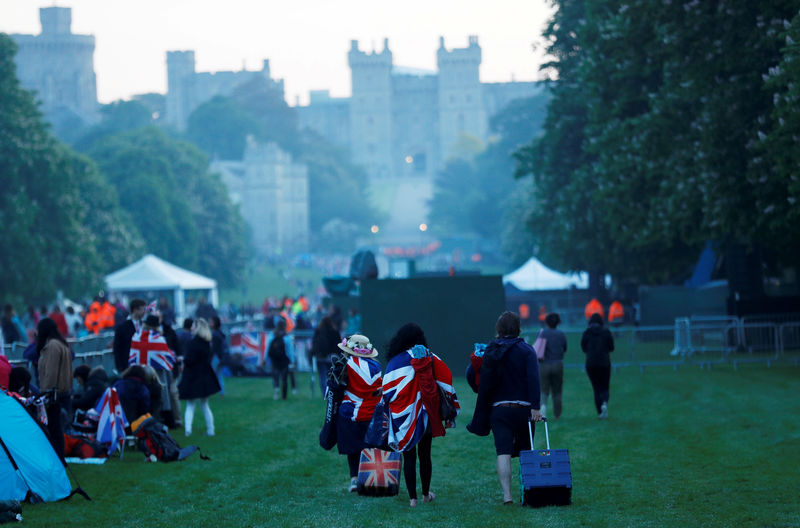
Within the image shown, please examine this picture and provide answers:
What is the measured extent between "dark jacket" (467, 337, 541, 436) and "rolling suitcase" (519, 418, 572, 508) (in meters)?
0.42

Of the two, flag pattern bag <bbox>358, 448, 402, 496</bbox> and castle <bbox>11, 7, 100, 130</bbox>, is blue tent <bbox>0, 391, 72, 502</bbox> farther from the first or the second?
castle <bbox>11, 7, 100, 130</bbox>

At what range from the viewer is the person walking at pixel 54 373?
1290cm

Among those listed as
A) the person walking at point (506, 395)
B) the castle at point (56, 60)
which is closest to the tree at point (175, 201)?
the person walking at point (506, 395)

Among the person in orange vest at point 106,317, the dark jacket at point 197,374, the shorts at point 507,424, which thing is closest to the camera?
the shorts at point 507,424

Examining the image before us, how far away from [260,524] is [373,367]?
1920 mm

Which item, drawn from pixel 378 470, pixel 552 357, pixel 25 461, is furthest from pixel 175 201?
pixel 378 470

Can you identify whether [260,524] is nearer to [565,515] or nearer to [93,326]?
[565,515]

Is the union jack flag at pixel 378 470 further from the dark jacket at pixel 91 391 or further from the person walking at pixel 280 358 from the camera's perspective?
the person walking at pixel 280 358

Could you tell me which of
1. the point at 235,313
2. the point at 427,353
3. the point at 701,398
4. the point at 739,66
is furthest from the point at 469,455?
the point at 235,313

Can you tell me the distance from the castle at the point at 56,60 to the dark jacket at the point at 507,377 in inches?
6784

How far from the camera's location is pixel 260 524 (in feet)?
33.1

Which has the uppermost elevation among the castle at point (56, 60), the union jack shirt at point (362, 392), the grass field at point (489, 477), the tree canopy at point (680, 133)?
the castle at point (56, 60)

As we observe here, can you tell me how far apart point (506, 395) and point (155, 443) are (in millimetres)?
5578

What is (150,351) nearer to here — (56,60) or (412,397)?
(412,397)
